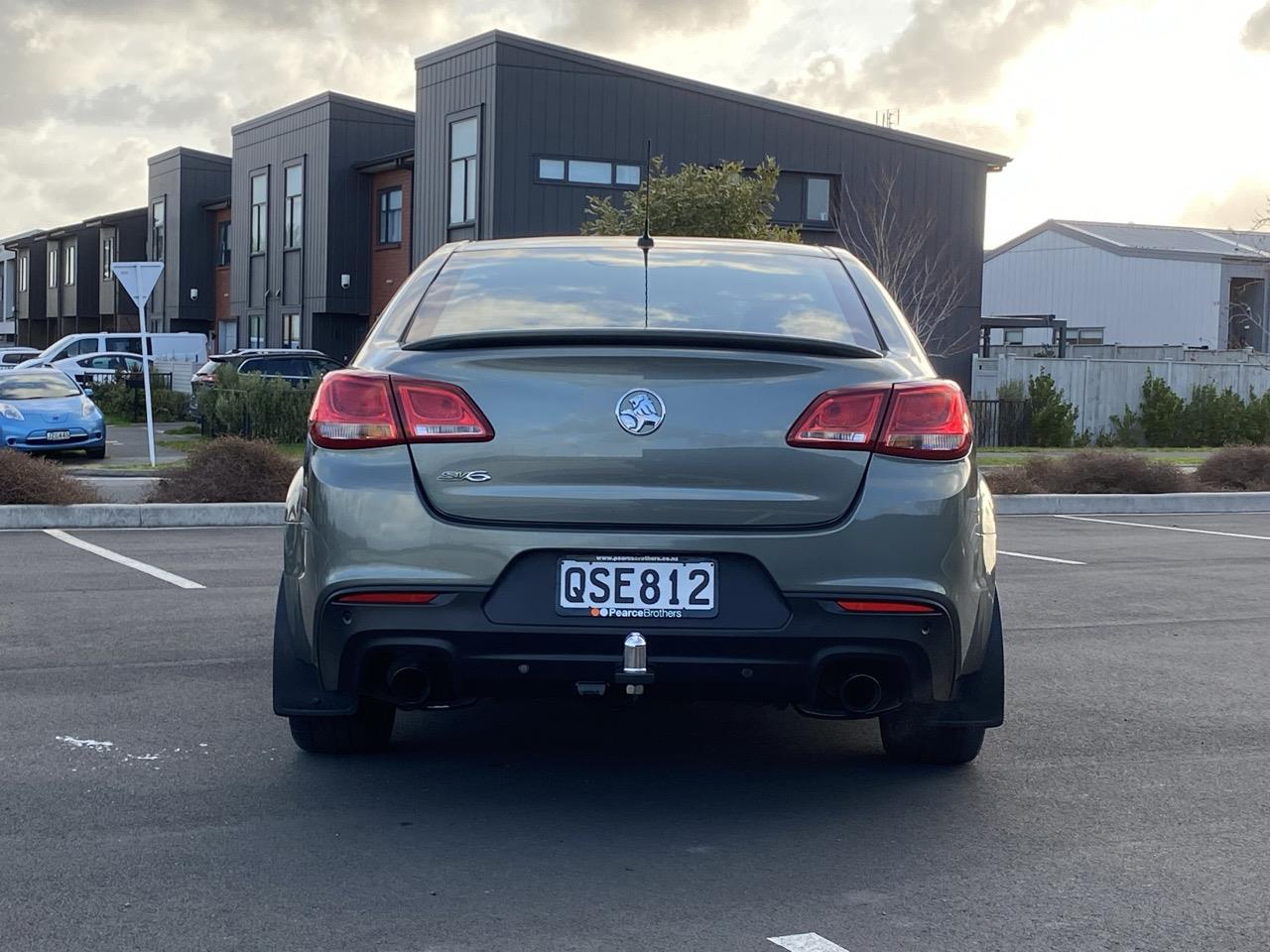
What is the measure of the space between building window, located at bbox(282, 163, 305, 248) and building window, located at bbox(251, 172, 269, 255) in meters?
1.54

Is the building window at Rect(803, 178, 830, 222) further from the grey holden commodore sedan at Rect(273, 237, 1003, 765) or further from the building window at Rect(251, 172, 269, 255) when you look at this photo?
the grey holden commodore sedan at Rect(273, 237, 1003, 765)

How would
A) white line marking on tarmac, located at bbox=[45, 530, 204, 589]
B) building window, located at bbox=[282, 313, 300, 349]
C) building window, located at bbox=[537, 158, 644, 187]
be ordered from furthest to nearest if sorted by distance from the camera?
building window, located at bbox=[282, 313, 300, 349] < building window, located at bbox=[537, 158, 644, 187] < white line marking on tarmac, located at bbox=[45, 530, 204, 589]

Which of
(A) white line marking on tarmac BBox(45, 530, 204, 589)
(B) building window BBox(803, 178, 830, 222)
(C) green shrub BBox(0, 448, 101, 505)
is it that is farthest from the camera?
(B) building window BBox(803, 178, 830, 222)

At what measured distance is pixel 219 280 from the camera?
52969 millimetres

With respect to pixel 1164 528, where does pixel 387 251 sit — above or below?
above

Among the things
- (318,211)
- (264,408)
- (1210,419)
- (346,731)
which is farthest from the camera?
(318,211)

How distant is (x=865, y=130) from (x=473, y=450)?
32.8 meters

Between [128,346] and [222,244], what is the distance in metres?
13.8

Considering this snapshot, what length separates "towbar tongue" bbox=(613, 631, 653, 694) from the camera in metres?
4.23

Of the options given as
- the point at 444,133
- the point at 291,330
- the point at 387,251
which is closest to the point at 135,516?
the point at 444,133

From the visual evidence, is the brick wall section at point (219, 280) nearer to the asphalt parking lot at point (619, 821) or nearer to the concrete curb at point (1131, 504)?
the concrete curb at point (1131, 504)

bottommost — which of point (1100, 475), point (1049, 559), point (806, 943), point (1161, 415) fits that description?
point (806, 943)

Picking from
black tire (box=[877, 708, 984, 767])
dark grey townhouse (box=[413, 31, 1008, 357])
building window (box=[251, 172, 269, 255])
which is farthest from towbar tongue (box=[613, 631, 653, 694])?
building window (box=[251, 172, 269, 255])

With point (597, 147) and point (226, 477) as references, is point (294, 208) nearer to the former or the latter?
point (597, 147)
